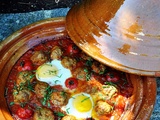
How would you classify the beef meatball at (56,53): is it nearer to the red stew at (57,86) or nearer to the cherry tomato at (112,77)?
the red stew at (57,86)

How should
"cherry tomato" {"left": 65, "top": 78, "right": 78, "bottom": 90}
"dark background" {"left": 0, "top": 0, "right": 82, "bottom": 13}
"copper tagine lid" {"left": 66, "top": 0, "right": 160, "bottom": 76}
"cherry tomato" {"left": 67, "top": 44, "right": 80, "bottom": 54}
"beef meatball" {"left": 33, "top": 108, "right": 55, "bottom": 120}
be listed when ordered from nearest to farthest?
"copper tagine lid" {"left": 66, "top": 0, "right": 160, "bottom": 76}
"beef meatball" {"left": 33, "top": 108, "right": 55, "bottom": 120}
"cherry tomato" {"left": 65, "top": 78, "right": 78, "bottom": 90}
"cherry tomato" {"left": 67, "top": 44, "right": 80, "bottom": 54}
"dark background" {"left": 0, "top": 0, "right": 82, "bottom": 13}

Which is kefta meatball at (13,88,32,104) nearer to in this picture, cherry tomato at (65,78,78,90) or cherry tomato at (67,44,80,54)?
cherry tomato at (65,78,78,90)

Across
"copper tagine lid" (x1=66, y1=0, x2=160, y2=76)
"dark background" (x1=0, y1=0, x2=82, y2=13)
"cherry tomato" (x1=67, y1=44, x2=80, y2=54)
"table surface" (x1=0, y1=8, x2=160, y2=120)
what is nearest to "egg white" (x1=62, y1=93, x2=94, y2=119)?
"cherry tomato" (x1=67, y1=44, x2=80, y2=54)

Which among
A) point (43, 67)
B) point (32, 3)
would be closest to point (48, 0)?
point (32, 3)

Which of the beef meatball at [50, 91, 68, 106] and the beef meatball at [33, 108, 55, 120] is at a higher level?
the beef meatball at [50, 91, 68, 106]

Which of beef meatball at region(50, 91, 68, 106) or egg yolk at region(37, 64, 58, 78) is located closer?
beef meatball at region(50, 91, 68, 106)

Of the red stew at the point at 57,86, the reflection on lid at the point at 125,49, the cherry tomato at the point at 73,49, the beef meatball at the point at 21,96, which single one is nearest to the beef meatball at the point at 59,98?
the red stew at the point at 57,86

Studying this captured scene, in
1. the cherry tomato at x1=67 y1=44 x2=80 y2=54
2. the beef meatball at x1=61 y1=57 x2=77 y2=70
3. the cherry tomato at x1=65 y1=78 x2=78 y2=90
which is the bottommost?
the cherry tomato at x1=65 y1=78 x2=78 y2=90
